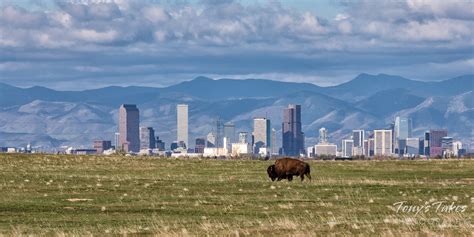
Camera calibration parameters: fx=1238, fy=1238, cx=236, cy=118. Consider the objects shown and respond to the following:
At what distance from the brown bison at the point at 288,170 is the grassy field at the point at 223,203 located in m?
0.98

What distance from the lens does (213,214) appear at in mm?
42000

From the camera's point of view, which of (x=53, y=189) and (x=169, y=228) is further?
(x=53, y=189)

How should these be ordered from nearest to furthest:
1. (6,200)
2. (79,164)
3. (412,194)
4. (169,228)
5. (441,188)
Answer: (169,228)
(6,200)
(412,194)
(441,188)
(79,164)

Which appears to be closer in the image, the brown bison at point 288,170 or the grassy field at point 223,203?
the grassy field at point 223,203

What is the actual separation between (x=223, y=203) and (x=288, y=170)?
1639 cm

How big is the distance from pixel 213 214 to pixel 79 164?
138ft

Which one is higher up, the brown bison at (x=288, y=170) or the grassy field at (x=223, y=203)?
the brown bison at (x=288, y=170)

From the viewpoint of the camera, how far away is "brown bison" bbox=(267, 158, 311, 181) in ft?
202

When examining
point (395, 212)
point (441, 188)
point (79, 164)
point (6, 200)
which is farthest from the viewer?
point (79, 164)

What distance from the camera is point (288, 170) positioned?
61844 millimetres

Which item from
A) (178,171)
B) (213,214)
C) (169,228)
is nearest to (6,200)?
(213,214)

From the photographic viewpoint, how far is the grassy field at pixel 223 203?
120ft

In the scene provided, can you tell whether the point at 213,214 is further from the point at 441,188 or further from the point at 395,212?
the point at 441,188

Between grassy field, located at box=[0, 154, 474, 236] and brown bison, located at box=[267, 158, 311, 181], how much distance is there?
979 mm
